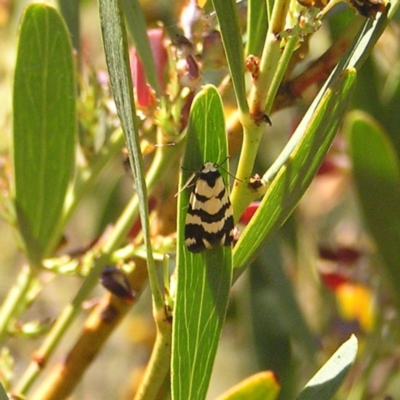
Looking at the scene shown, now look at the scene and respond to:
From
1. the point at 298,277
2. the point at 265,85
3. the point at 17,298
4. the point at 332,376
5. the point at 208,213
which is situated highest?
the point at 265,85

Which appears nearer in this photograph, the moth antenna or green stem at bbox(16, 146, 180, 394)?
the moth antenna

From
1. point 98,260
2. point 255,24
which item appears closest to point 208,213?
point 255,24

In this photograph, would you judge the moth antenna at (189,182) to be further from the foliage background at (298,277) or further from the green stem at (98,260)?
the foliage background at (298,277)

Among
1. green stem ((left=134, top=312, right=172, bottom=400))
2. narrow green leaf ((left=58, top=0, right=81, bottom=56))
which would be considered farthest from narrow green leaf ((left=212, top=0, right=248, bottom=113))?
narrow green leaf ((left=58, top=0, right=81, bottom=56))

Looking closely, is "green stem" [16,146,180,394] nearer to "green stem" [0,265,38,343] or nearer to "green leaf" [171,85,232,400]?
"green stem" [0,265,38,343]

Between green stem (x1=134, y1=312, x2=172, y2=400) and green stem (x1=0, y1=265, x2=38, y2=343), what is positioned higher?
green stem (x1=134, y1=312, x2=172, y2=400)

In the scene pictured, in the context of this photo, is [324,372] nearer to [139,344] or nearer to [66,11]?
[66,11]

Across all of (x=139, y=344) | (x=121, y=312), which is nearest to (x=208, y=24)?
(x=121, y=312)

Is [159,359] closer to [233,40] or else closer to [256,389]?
[256,389]
